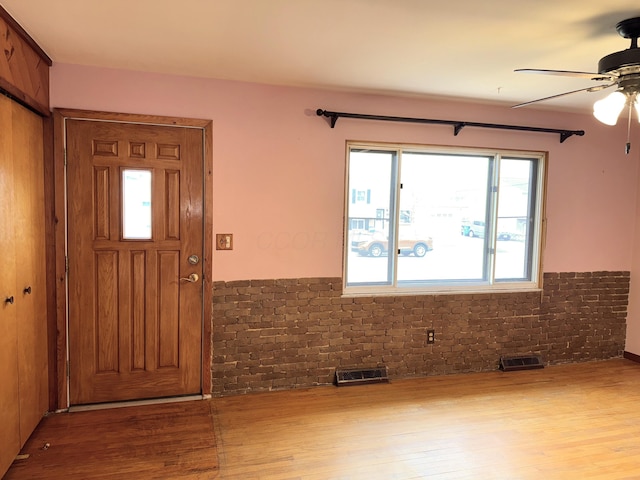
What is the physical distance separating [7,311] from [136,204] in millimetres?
1084

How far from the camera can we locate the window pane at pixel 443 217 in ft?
12.4

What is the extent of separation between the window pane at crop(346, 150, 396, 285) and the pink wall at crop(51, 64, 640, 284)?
6.0 inches

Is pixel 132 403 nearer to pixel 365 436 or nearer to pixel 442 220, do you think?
pixel 365 436

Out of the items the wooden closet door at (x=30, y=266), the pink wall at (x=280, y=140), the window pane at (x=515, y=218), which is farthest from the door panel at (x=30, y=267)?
the window pane at (x=515, y=218)

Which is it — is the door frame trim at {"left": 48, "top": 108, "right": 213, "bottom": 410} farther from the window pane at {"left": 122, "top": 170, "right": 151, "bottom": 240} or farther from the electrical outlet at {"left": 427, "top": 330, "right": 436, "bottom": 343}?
the electrical outlet at {"left": 427, "top": 330, "right": 436, "bottom": 343}

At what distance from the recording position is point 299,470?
7.90 ft

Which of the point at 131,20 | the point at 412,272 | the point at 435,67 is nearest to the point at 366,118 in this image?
the point at 435,67

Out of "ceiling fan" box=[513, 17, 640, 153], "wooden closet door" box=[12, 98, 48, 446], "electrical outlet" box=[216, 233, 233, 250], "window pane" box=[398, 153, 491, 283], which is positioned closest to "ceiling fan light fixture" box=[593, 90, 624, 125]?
"ceiling fan" box=[513, 17, 640, 153]

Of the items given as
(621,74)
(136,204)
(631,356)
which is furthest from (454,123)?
(631,356)

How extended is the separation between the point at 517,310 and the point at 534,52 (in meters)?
2.39

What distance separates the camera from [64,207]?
294cm

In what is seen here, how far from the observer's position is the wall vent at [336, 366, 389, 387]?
3549 millimetres

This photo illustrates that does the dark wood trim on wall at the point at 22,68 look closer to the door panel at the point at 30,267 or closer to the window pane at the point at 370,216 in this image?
the door panel at the point at 30,267

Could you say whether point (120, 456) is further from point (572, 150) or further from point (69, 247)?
point (572, 150)
